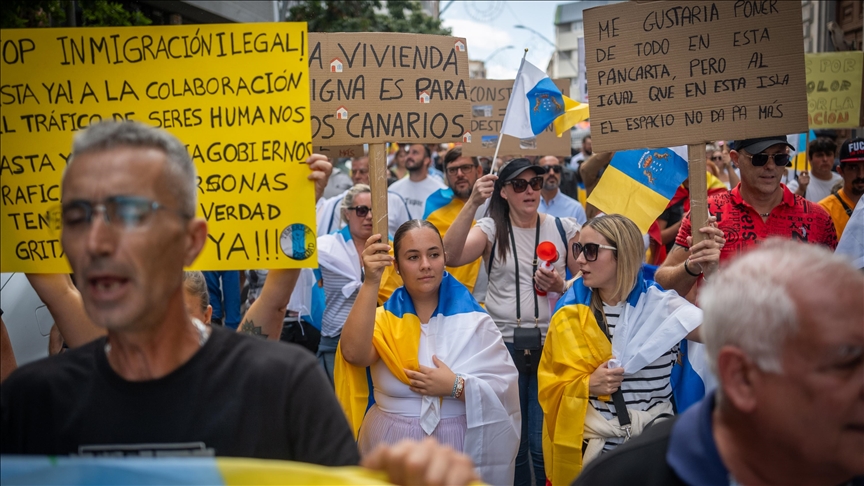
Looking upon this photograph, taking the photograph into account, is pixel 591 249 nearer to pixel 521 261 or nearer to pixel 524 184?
pixel 521 261

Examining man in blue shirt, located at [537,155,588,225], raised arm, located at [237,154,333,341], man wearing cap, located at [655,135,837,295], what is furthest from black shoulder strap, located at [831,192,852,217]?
raised arm, located at [237,154,333,341]

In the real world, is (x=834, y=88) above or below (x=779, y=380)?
above

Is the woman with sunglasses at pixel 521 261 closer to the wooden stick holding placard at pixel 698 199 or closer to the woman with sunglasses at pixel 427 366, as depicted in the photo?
the woman with sunglasses at pixel 427 366

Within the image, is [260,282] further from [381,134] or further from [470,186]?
[381,134]

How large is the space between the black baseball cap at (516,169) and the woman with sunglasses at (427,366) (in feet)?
4.12

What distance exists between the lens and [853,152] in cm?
602

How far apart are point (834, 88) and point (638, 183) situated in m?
4.36

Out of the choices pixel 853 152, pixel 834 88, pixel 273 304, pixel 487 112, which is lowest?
pixel 273 304

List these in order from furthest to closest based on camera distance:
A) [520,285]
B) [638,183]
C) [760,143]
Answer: [520,285], [638,183], [760,143]

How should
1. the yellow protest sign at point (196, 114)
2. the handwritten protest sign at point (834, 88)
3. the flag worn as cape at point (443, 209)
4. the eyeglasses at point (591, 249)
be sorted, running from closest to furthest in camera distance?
the yellow protest sign at point (196, 114) → the eyeglasses at point (591, 249) → the flag worn as cape at point (443, 209) → the handwritten protest sign at point (834, 88)

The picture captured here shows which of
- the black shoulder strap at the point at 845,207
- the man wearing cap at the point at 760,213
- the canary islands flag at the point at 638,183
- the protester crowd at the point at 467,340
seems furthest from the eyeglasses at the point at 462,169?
the black shoulder strap at the point at 845,207

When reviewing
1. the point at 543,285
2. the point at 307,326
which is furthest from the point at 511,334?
the point at 307,326

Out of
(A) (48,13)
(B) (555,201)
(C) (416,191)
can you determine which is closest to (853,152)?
(B) (555,201)

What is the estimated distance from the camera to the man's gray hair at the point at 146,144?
183 cm
